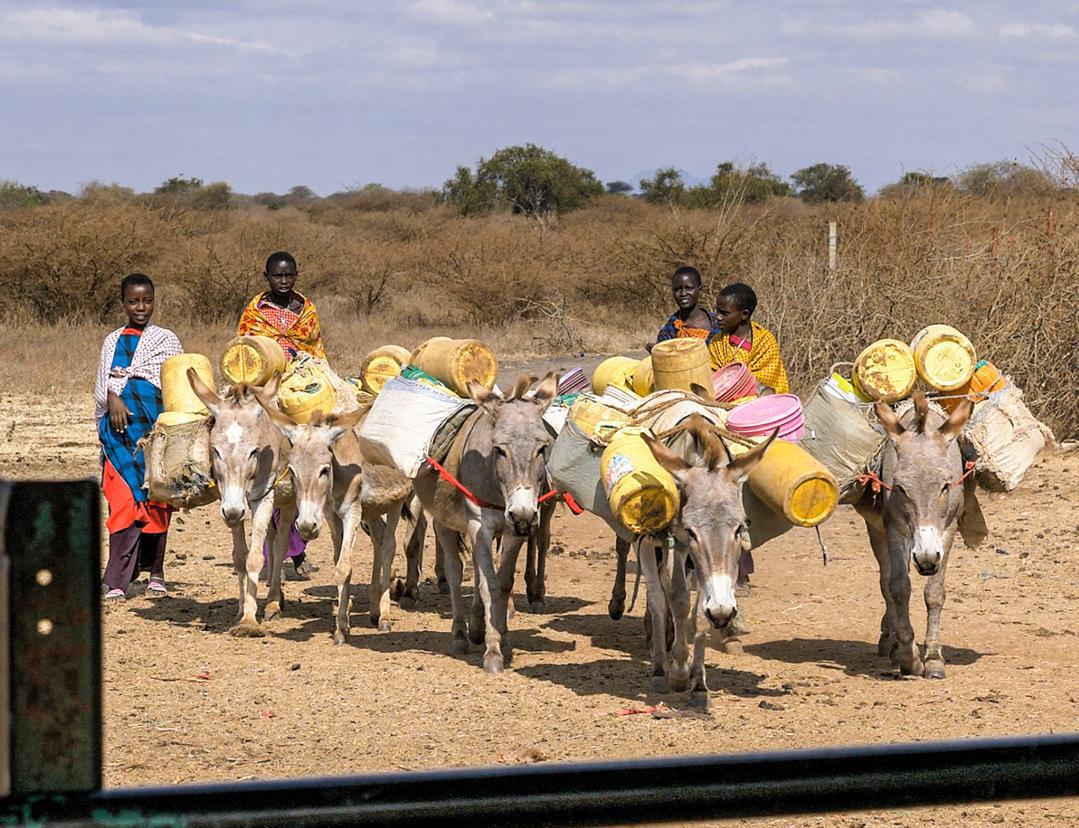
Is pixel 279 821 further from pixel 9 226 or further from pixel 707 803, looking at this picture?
→ pixel 9 226

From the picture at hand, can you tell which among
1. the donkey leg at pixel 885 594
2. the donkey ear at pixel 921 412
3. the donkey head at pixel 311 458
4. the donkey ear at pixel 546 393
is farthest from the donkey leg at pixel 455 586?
the donkey ear at pixel 921 412

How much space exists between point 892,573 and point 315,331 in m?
4.65

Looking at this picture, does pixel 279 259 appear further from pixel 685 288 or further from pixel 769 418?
pixel 769 418

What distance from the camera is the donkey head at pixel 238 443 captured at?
8570 mm

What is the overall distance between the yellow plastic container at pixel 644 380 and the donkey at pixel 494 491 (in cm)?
53

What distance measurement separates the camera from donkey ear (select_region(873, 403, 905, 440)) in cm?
730

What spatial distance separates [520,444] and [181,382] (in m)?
2.81

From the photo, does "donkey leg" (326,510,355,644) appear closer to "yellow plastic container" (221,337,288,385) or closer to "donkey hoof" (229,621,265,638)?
"donkey hoof" (229,621,265,638)

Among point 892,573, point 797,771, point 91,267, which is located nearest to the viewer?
point 797,771

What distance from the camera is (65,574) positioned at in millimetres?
952

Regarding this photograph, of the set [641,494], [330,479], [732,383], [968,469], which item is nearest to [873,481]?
[968,469]

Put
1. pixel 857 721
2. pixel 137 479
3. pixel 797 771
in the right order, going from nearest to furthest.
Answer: pixel 797 771, pixel 857 721, pixel 137 479

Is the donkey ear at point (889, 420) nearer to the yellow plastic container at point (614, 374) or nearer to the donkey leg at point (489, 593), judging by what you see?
the yellow plastic container at point (614, 374)

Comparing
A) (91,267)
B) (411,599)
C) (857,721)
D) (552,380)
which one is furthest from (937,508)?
(91,267)
